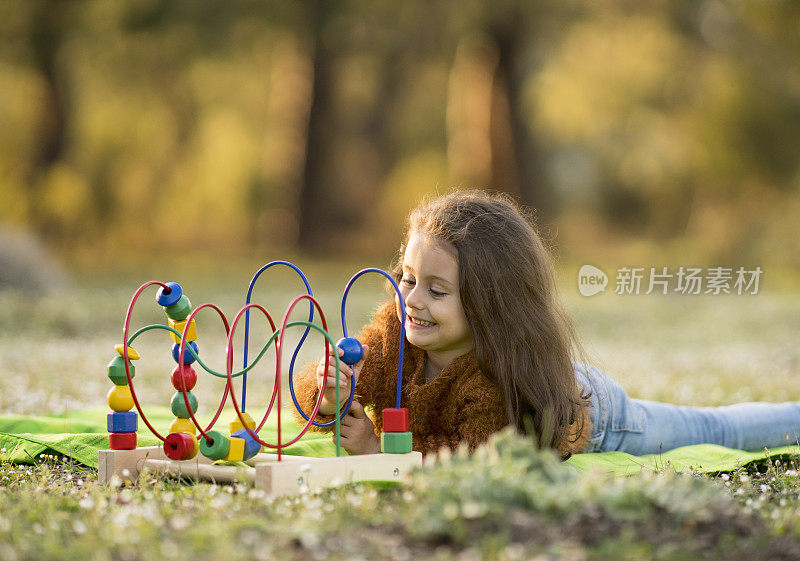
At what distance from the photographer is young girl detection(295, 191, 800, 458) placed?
13.3 feet

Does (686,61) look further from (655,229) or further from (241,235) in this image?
(241,235)

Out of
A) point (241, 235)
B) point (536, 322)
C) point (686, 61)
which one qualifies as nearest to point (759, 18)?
point (686, 61)

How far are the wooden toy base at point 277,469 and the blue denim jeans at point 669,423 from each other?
4.51 feet

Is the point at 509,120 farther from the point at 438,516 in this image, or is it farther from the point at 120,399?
the point at 438,516

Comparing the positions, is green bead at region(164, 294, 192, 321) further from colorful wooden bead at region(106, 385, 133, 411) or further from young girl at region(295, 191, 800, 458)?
young girl at region(295, 191, 800, 458)

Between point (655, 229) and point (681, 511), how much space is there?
25526mm

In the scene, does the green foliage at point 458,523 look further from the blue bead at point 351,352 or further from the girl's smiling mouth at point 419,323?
the girl's smiling mouth at point 419,323

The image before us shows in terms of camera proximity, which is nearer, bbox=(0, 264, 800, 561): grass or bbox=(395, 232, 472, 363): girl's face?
bbox=(0, 264, 800, 561): grass

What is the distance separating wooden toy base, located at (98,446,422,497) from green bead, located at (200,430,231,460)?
62 mm

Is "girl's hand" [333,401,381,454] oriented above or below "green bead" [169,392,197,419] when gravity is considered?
below

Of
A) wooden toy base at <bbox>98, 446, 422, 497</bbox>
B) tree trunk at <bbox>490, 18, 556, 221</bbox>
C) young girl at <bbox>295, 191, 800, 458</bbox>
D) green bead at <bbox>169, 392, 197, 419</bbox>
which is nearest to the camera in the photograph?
wooden toy base at <bbox>98, 446, 422, 497</bbox>

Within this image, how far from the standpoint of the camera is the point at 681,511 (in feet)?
8.71

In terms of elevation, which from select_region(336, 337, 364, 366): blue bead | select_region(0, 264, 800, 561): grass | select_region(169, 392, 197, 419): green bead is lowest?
select_region(0, 264, 800, 561): grass

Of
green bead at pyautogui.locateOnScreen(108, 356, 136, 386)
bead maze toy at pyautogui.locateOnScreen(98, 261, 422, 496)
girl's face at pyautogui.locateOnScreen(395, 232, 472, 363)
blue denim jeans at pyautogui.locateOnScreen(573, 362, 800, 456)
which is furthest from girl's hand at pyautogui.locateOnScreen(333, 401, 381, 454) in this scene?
blue denim jeans at pyautogui.locateOnScreen(573, 362, 800, 456)
